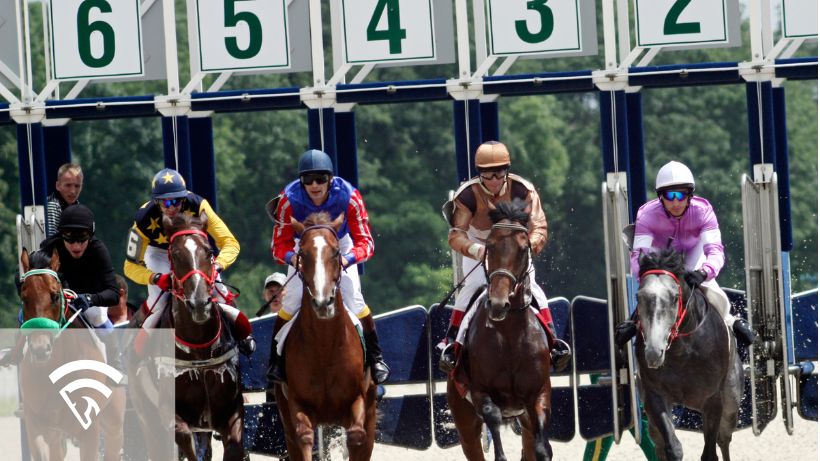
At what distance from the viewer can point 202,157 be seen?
38.9 ft

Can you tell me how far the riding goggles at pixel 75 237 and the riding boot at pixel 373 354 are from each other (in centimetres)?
181

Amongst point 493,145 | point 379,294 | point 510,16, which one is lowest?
point 379,294

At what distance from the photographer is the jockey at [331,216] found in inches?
373

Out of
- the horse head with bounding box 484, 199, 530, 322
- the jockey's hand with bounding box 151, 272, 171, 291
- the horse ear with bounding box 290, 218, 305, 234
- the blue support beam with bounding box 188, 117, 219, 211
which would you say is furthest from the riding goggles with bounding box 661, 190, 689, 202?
the blue support beam with bounding box 188, 117, 219, 211

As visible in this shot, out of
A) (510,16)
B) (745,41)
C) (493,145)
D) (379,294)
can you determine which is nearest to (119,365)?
(493,145)

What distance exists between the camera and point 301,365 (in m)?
9.15

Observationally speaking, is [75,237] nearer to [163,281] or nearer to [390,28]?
[163,281]

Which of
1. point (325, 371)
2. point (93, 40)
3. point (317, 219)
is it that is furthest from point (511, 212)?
point (93, 40)

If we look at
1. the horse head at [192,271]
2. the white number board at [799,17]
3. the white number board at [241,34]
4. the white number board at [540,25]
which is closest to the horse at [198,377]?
the horse head at [192,271]

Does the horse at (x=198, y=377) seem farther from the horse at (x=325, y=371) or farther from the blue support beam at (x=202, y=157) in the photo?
the blue support beam at (x=202, y=157)

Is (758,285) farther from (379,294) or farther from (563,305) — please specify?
(379,294)

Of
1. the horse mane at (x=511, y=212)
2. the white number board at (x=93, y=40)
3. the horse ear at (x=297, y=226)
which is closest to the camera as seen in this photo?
the horse ear at (x=297, y=226)

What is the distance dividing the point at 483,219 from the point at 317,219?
1.31 m

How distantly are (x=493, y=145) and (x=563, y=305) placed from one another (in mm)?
1875
